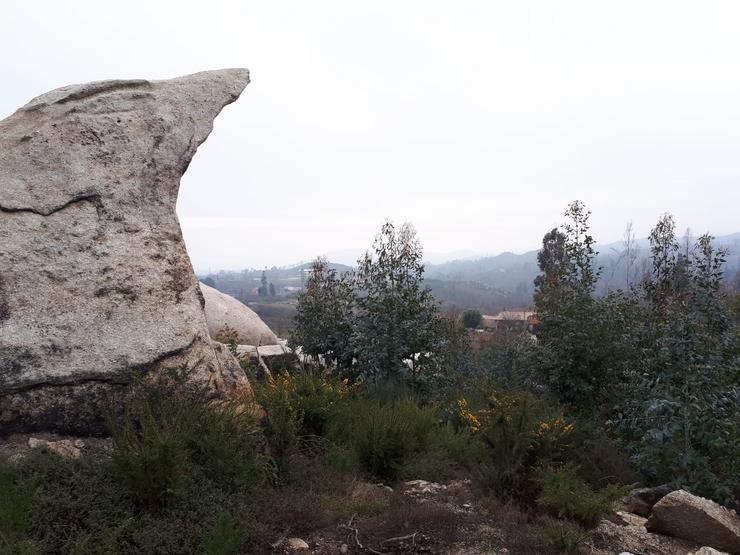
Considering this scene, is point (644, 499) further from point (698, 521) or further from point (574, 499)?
point (574, 499)

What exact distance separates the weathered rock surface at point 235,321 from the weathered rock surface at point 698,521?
7.91m

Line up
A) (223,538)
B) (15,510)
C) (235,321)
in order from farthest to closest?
1. (235,321)
2. (15,510)
3. (223,538)

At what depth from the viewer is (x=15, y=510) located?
3727 millimetres

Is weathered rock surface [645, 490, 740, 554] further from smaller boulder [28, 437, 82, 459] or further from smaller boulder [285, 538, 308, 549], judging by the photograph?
smaller boulder [28, 437, 82, 459]

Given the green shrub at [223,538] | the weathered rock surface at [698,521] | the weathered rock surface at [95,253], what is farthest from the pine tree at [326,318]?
the green shrub at [223,538]

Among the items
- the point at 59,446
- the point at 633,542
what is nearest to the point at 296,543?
the point at 59,446

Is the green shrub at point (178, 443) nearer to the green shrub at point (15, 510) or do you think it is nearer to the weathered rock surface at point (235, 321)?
the green shrub at point (15, 510)

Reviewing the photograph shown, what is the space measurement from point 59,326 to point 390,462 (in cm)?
315

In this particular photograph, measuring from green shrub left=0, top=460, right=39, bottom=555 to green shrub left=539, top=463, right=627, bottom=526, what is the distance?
3.65 m

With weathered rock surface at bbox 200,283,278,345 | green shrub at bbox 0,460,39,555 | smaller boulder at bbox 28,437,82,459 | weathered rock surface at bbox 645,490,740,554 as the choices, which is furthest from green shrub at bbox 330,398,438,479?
weathered rock surface at bbox 200,283,278,345

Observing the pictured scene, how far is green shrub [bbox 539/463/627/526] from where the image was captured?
4660 mm

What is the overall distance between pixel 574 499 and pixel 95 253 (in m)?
4.62

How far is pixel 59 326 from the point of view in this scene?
16.4ft

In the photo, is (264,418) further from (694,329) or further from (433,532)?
(694,329)
